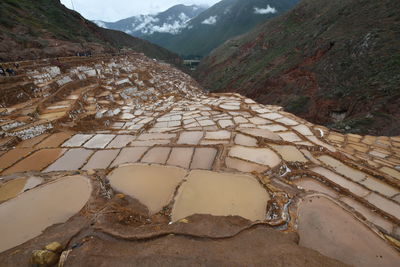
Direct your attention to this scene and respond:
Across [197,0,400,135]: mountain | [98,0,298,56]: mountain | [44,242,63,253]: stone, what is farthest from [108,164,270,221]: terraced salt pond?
[98,0,298,56]: mountain

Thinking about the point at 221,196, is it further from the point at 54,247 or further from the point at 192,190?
the point at 54,247

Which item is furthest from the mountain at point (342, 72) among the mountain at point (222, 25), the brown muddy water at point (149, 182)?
the mountain at point (222, 25)

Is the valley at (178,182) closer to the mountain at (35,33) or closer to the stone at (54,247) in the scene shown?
the stone at (54,247)

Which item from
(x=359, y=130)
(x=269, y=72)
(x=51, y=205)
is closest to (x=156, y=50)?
(x=269, y=72)

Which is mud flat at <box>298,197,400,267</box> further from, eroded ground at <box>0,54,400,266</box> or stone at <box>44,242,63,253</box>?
stone at <box>44,242,63,253</box>

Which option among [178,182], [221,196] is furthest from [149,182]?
[221,196]

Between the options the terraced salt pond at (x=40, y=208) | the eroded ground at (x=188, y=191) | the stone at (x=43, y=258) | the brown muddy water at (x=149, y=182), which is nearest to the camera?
the stone at (x=43, y=258)
